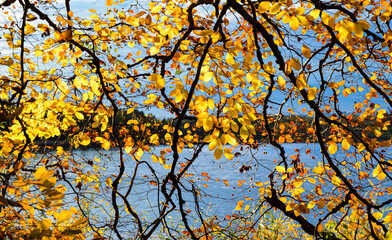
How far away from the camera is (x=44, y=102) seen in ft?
7.38

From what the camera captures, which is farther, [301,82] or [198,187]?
[198,187]

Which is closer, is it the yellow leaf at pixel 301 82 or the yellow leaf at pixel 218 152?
the yellow leaf at pixel 218 152

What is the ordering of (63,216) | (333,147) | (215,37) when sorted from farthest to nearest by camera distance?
1. (333,147)
2. (215,37)
3. (63,216)

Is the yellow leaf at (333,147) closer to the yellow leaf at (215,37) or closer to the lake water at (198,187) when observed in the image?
the yellow leaf at (215,37)

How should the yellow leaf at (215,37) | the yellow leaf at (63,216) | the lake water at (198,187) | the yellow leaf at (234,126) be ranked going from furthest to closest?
1. the lake water at (198,187)
2. the yellow leaf at (215,37)
3. the yellow leaf at (234,126)
4. the yellow leaf at (63,216)

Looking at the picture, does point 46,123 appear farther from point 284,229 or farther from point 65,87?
point 284,229

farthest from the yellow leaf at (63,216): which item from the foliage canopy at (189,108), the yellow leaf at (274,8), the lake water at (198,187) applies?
the lake water at (198,187)

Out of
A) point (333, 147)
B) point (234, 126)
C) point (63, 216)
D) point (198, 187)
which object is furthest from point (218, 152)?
point (198, 187)

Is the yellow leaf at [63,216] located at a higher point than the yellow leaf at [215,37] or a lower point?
lower

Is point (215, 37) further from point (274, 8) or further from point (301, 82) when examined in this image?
point (301, 82)

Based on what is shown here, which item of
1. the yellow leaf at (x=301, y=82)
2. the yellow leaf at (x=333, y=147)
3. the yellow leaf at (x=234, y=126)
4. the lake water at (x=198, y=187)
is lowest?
the yellow leaf at (x=234, y=126)

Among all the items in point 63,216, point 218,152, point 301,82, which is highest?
point 301,82

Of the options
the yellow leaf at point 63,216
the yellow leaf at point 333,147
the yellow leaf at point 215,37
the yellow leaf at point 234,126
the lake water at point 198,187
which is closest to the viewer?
the yellow leaf at point 63,216

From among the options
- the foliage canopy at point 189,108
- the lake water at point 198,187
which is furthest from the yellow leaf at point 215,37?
the lake water at point 198,187
